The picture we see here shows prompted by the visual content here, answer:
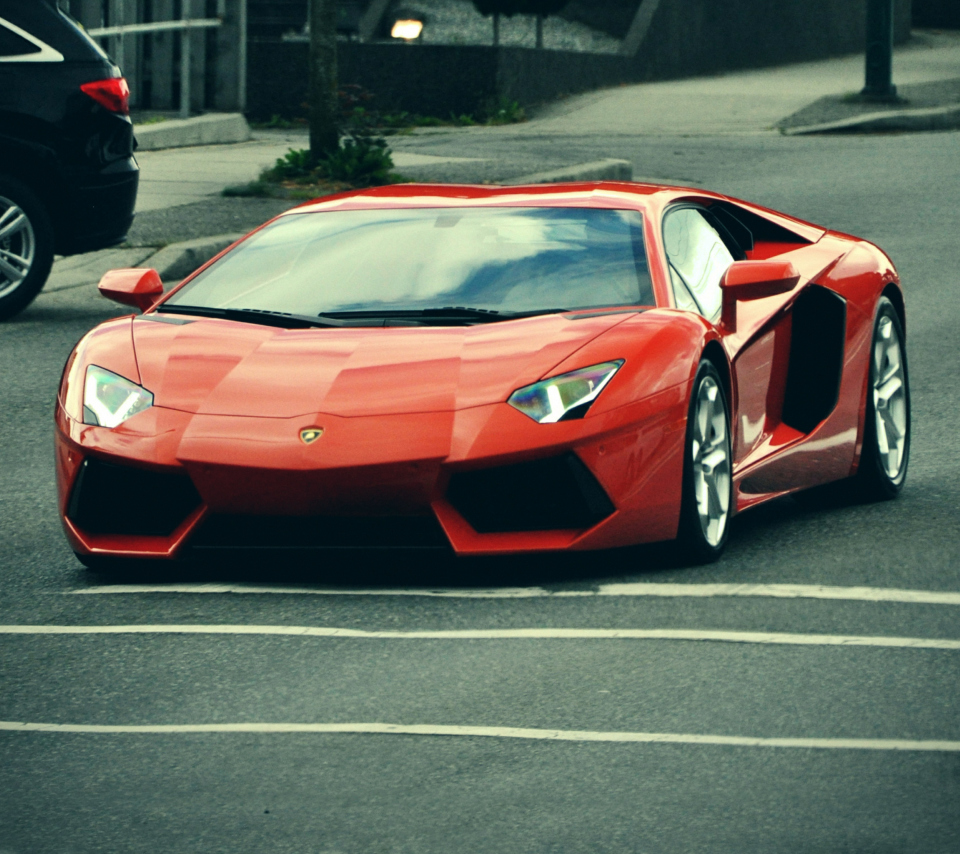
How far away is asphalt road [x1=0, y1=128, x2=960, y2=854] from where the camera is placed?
12.0ft

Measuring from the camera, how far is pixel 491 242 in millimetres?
6379

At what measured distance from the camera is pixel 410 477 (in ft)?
17.6

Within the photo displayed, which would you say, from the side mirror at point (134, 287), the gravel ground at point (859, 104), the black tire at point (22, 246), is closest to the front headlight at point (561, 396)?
the side mirror at point (134, 287)

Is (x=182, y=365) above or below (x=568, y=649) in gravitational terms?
above

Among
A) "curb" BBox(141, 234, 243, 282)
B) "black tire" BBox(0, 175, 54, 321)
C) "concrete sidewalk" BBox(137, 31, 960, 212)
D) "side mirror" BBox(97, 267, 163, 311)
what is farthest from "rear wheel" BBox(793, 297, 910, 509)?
"concrete sidewalk" BBox(137, 31, 960, 212)

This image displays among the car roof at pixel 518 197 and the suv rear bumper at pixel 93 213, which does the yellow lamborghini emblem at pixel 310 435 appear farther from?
the suv rear bumper at pixel 93 213

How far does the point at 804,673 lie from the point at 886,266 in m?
3.07

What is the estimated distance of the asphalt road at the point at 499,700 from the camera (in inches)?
144

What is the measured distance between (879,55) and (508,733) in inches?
808

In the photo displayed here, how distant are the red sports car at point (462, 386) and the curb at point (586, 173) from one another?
29.0 feet

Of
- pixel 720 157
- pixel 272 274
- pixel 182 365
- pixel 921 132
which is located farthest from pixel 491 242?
pixel 921 132

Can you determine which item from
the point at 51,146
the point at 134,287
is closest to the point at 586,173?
the point at 51,146

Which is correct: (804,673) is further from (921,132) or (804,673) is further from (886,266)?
(921,132)

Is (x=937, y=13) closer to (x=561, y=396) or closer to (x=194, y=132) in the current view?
(x=194, y=132)
